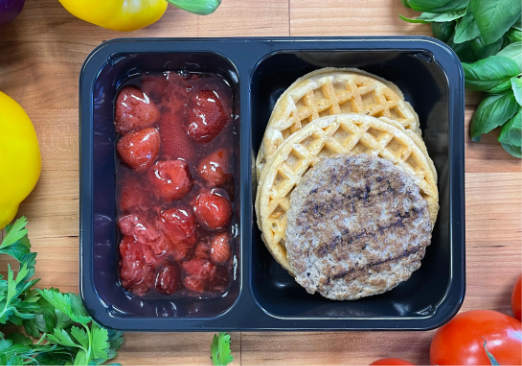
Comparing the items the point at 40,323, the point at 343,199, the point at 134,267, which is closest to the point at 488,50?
the point at 343,199

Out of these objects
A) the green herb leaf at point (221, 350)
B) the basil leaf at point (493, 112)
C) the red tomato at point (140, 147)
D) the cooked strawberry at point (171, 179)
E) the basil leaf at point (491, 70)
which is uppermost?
the basil leaf at point (491, 70)

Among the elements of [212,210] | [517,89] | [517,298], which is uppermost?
[517,89]

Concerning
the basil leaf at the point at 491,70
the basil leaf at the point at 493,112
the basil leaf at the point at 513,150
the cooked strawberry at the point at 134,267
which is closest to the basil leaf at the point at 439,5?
the basil leaf at the point at 491,70

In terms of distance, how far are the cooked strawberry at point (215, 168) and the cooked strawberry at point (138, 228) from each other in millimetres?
189

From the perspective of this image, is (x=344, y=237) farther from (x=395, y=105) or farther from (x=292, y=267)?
(x=395, y=105)

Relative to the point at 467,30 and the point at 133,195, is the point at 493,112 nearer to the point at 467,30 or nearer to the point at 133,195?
the point at 467,30

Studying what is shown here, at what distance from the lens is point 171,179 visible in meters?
1.46

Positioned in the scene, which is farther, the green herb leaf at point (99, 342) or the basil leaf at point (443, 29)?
the basil leaf at point (443, 29)

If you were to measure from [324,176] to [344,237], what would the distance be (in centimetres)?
15

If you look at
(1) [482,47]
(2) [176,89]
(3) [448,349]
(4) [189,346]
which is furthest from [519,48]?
(4) [189,346]

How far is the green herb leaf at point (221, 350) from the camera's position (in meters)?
1.42

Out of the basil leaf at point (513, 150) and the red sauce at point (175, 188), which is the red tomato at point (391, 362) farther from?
the basil leaf at point (513, 150)

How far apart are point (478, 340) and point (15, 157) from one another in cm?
125

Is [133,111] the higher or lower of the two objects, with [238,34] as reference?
lower
